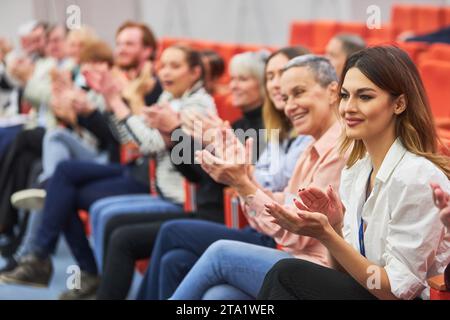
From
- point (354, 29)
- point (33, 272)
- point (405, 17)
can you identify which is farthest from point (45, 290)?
point (405, 17)

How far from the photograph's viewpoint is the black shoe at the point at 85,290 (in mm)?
3928

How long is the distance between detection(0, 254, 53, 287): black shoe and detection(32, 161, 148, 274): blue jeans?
0.05 metres

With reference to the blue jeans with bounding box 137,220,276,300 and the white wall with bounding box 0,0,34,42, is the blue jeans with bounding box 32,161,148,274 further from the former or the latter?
the white wall with bounding box 0,0,34,42

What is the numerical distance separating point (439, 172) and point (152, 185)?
7.08 ft

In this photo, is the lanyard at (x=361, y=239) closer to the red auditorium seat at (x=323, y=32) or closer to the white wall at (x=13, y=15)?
the red auditorium seat at (x=323, y=32)

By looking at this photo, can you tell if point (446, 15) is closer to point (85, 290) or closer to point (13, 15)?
point (13, 15)

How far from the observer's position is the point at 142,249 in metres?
3.50

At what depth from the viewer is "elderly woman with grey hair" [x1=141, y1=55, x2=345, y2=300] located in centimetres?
265

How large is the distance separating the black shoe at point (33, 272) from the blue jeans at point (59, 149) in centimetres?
53

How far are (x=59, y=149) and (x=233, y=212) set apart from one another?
1572 millimetres

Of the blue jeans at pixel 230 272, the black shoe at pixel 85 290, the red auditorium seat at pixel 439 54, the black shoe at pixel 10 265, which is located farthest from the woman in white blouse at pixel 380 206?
the red auditorium seat at pixel 439 54

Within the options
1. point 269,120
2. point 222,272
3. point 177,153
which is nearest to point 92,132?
point 177,153

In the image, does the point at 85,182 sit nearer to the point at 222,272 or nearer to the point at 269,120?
the point at 269,120
